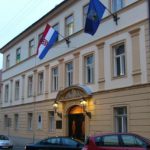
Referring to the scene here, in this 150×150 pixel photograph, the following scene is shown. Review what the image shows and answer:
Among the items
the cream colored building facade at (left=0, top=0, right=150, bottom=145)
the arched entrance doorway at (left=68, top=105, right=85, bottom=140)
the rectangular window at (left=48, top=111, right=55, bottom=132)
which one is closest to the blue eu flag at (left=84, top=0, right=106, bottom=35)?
the cream colored building facade at (left=0, top=0, right=150, bottom=145)

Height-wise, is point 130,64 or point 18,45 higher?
point 18,45

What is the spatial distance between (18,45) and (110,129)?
2166 centimetres

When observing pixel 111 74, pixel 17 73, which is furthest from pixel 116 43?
pixel 17 73

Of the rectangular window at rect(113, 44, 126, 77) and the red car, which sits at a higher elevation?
the rectangular window at rect(113, 44, 126, 77)

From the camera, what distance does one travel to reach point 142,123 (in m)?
21.7

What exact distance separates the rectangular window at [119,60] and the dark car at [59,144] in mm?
5648

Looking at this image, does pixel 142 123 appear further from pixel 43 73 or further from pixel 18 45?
pixel 18 45

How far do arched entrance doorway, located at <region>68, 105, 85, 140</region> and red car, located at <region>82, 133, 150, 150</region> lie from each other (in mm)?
11166

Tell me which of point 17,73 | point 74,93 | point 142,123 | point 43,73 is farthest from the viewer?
point 17,73

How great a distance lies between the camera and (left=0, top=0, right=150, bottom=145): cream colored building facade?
73.8 ft

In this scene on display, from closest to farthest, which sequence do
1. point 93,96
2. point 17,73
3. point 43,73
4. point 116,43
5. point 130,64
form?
point 130,64 < point 116,43 < point 93,96 < point 43,73 < point 17,73

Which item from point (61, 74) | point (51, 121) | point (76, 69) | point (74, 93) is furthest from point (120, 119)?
point (51, 121)

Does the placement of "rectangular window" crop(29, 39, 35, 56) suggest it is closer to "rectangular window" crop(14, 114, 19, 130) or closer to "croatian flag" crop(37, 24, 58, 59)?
"rectangular window" crop(14, 114, 19, 130)

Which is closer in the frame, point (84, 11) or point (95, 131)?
point (95, 131)
